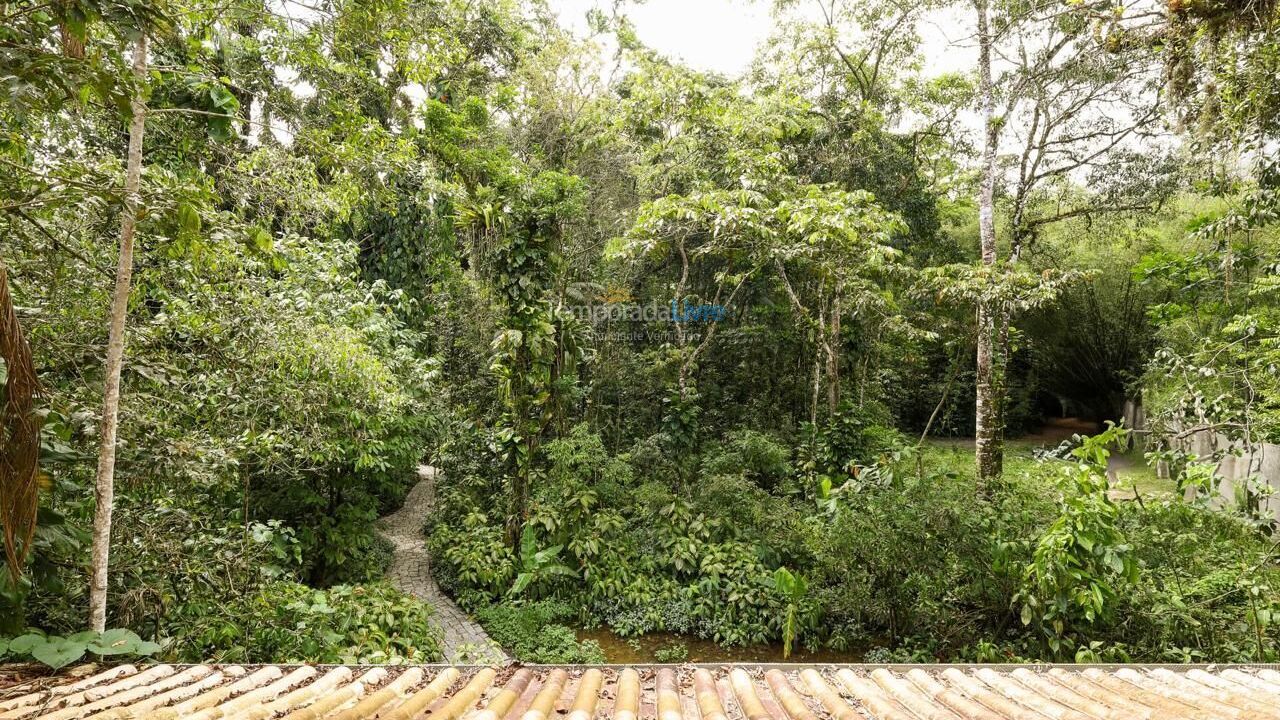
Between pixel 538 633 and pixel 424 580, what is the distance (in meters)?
2.40

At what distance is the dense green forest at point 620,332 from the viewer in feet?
10.2

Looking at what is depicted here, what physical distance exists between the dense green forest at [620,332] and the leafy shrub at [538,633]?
0.05 m

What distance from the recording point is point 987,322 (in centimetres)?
730

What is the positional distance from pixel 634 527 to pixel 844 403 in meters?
4.31

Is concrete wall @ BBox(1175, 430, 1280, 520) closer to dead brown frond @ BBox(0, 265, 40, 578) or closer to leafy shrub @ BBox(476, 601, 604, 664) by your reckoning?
leafy shrub @ BBox(476, 601, 604, 664)

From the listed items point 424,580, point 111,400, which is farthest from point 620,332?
point 111,400

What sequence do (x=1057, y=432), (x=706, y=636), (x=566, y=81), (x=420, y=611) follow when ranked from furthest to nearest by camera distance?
(x=1057, y=432) → (x=566, y=81) → (x=706, y=636) → (x=420, y=611)

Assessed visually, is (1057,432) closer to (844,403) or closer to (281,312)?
(844,403)

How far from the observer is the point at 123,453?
127 inches

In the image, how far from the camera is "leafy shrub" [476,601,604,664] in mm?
5938

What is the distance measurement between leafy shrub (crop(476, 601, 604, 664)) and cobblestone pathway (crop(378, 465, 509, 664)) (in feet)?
0.60

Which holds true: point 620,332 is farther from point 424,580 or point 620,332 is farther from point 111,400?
point 111,400

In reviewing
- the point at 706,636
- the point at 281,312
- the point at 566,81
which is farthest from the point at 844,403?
the point at 281,312

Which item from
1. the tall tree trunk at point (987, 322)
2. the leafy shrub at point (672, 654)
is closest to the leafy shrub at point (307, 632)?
the leafy shrub at point (672, 654)
